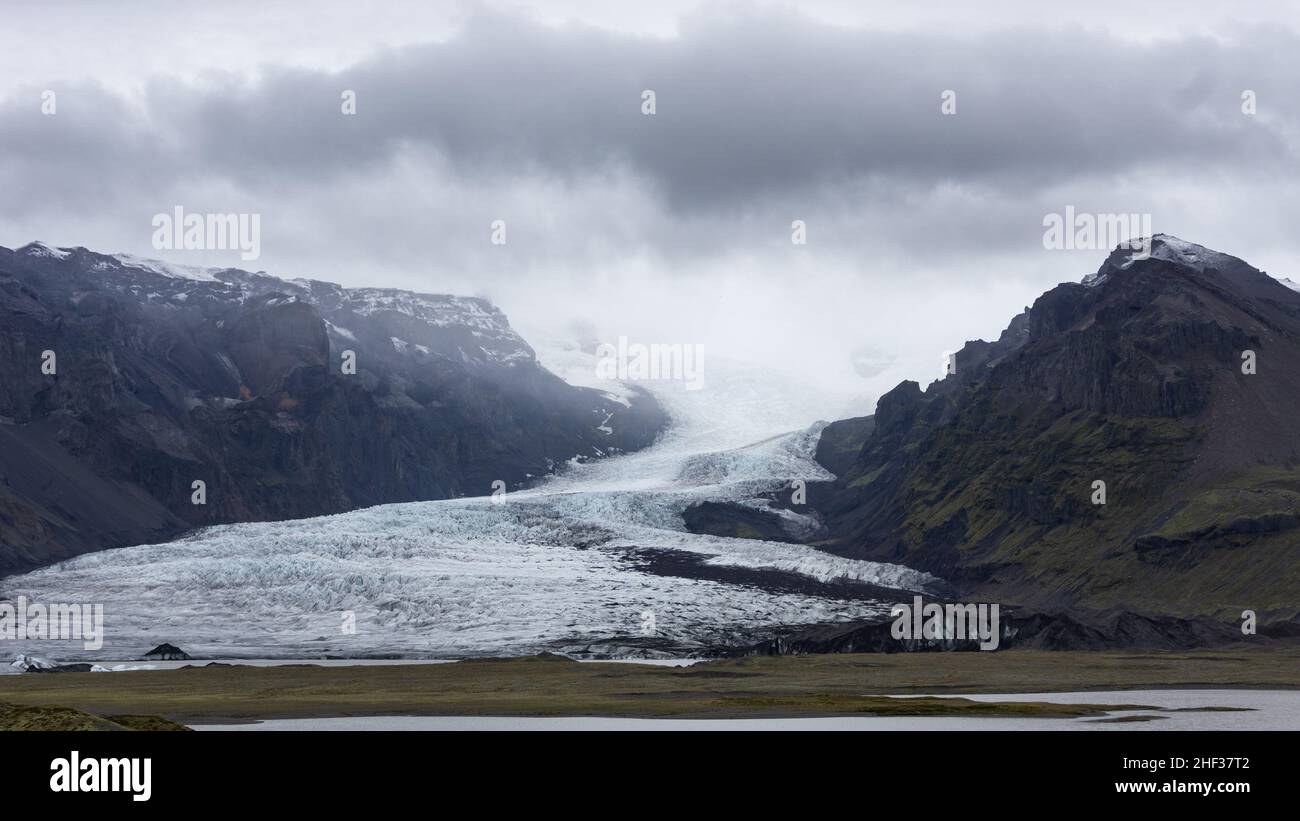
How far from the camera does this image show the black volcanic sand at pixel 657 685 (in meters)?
60.9

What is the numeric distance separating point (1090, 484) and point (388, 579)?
284ft

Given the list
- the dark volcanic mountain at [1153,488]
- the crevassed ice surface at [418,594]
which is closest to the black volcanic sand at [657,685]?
the crevassed ice surface at [418,594]

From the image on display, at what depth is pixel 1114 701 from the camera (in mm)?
66062

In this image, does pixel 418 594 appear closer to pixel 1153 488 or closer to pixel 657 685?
pixel 657 685

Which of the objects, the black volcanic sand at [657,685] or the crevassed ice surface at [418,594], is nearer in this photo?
the black volcanic sand at [657,685]

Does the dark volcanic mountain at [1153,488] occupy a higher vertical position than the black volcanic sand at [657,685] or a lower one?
higher

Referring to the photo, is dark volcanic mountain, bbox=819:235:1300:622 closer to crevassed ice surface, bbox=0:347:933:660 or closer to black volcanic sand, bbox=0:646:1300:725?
crevassed ice surface, bbox=0:347:933:660

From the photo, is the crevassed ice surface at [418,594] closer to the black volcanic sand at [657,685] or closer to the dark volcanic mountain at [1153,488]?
the dark volcanic mountain at [1153,488]

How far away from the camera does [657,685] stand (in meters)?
81.4

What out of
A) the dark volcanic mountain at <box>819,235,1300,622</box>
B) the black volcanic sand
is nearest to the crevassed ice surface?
the dark volcanic mountain at <box>819,235,1300,622</box>

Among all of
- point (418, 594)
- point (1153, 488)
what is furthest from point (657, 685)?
point (1153, 488)
